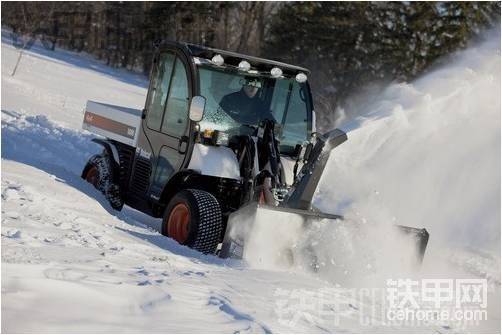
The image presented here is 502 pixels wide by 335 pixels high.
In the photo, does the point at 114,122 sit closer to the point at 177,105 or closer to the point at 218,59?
the point at 177,105

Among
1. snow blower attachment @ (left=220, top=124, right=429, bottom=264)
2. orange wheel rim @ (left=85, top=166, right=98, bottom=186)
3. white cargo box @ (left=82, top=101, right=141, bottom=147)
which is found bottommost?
orange wheel rim @ (left=85, top=166, right=98, bottom=186)

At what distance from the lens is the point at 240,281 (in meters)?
5.22

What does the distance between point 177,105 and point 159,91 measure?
0.47m

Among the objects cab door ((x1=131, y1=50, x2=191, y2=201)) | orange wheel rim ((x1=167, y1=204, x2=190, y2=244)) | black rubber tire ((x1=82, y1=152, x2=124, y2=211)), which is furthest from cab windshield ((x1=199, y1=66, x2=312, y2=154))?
black rubber tire ((x1=82, y1=152, x2=124, y2=211))

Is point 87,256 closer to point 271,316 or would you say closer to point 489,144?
point 271,316

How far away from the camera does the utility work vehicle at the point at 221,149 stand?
6746 millimetres

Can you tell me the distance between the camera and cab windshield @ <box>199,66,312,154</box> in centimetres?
744

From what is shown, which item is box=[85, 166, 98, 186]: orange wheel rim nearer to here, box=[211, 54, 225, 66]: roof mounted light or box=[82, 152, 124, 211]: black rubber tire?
box=[82, 152, 124, 211]: black rubber tire

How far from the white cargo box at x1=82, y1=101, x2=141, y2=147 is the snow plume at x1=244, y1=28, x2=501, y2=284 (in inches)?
150

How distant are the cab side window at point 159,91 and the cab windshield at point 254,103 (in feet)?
2.12

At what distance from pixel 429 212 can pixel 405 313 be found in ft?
21.1

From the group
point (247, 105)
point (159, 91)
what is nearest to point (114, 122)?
point (159, 91)

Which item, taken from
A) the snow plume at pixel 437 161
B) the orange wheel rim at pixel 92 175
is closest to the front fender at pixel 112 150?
the orange wheel rim at pixel 92 175

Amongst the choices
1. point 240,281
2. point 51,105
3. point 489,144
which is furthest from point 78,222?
point 51,105
